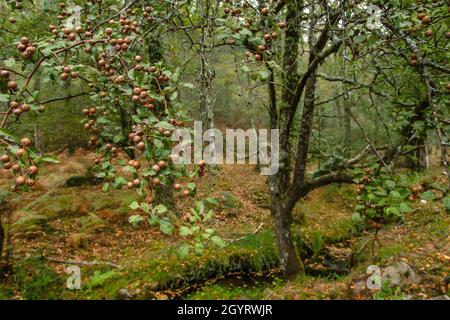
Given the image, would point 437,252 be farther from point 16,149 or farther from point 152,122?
point 16,149

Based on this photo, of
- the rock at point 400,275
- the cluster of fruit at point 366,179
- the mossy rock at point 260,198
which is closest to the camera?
the cluster of fruit at point 366,179

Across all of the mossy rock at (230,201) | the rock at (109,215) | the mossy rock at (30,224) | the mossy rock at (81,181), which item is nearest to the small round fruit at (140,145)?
the mossy rock at (30,224)

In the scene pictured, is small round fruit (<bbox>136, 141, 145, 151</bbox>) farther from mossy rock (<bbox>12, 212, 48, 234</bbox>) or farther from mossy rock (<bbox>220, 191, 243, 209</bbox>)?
mossy rock (<bbox>220, 191, 243, 209</bbox>)

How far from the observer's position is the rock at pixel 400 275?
17.1 feet

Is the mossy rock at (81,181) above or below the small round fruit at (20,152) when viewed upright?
below

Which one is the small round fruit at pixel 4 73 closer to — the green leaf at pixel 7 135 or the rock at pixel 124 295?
the green leaf at pixel 7 135

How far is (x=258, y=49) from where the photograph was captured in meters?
2.22

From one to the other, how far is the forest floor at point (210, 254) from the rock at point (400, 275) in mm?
34

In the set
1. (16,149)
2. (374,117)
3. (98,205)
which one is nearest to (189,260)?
(98,205)

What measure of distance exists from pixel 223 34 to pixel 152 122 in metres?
0.86

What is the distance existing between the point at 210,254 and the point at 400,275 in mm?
3420

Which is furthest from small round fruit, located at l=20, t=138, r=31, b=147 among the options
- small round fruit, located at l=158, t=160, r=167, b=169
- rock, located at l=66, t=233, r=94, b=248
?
rock, located at l=66, t=233, r=94, b=248

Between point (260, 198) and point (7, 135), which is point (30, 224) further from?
point (7, 135)

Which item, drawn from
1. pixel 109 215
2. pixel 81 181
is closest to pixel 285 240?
pixel 109 215
